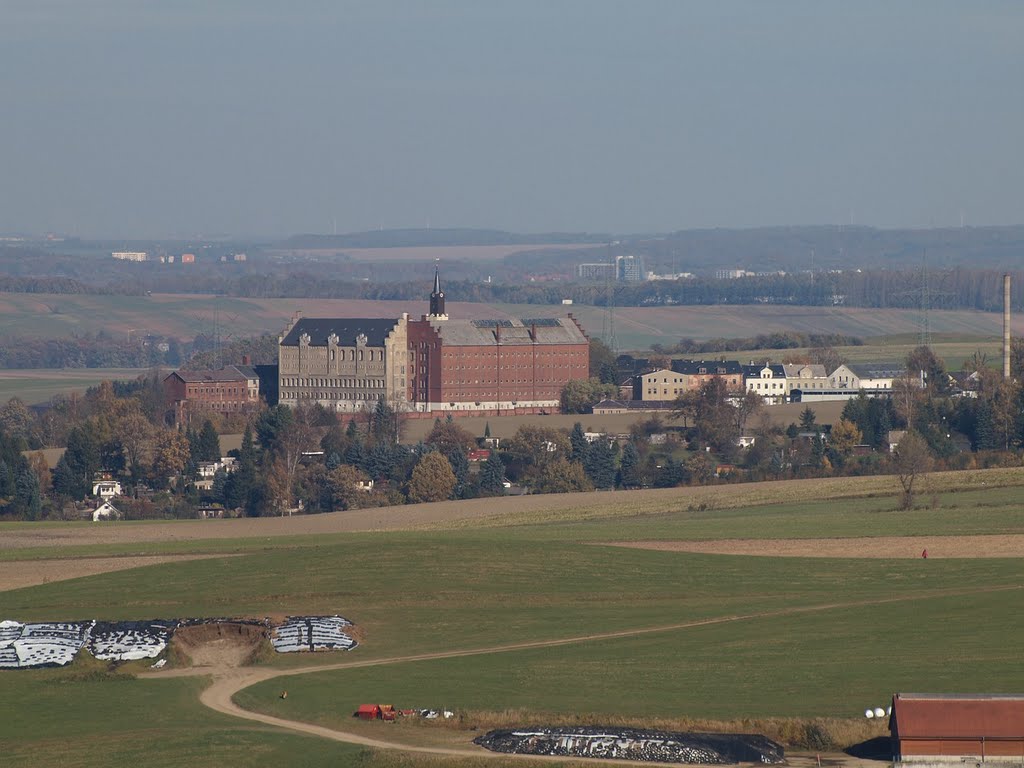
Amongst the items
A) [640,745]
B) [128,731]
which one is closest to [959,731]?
[640,745]

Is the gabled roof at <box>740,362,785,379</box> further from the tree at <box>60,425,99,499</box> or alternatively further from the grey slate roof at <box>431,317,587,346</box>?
the tree at <box>60,425,99,499</box>

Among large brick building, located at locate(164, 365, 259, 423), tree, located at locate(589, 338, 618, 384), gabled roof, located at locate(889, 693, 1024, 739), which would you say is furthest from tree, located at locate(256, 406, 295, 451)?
Answer: gabled roof, located at locate(889, 693, 1024, 739)

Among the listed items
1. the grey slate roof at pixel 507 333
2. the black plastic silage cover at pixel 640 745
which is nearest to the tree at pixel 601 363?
the grey slate roof at pixel 507 333

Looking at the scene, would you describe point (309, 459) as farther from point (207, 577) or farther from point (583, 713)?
point (583, 713)

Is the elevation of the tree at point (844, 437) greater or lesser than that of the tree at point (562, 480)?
greater

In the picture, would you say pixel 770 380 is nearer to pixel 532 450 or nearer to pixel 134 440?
pixel 532 450

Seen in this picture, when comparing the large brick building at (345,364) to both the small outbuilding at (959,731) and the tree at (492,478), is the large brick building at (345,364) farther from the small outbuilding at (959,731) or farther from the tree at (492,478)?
the small outbuilding at (959,731)
